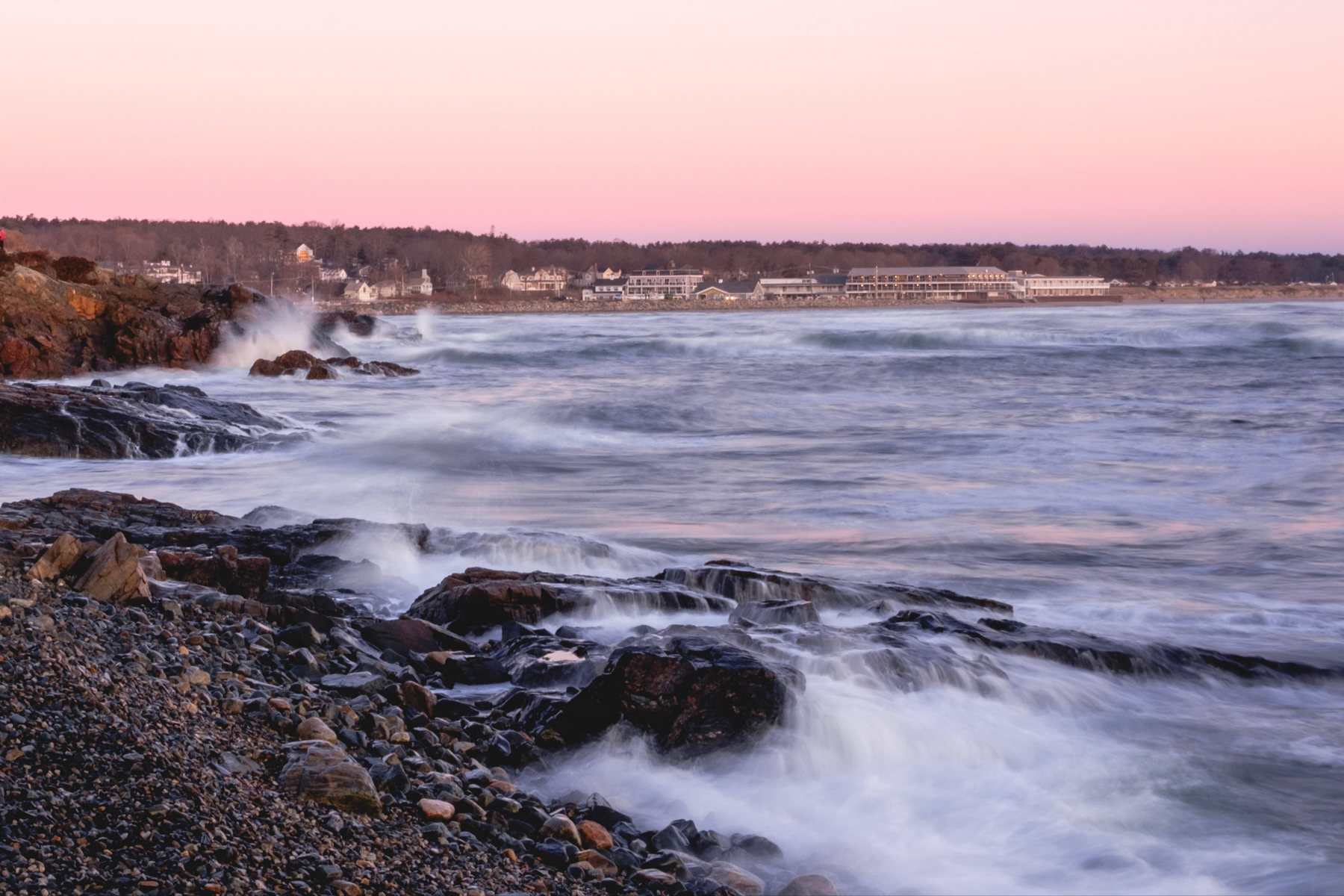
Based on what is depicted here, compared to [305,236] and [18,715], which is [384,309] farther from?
[18,715]

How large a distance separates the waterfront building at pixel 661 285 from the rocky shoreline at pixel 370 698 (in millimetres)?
136700

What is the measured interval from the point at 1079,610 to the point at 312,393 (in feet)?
64.0

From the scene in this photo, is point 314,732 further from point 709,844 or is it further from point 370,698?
point 709,844

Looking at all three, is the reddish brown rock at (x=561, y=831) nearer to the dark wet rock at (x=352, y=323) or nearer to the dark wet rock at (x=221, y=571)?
the dark wet rock at (x=221, y=571)

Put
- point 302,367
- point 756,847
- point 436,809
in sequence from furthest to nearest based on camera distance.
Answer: point 302,367 → point 756,847 → point 436,809

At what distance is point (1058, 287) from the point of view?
13838 cm

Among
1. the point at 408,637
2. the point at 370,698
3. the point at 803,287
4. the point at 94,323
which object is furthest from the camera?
the point at 803,287

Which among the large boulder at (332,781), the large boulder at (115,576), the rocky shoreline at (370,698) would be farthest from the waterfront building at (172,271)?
the large boulder at (332,781)

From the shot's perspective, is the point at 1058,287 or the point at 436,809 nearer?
the point at 436,809

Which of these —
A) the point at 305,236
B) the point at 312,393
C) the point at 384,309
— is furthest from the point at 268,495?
the point at 305,236

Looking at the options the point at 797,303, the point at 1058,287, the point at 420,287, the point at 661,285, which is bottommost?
the point at 797,303

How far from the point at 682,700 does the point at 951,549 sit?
540 centimetres

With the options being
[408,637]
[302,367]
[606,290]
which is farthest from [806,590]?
[606,290]

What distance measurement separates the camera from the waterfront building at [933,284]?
134 m
